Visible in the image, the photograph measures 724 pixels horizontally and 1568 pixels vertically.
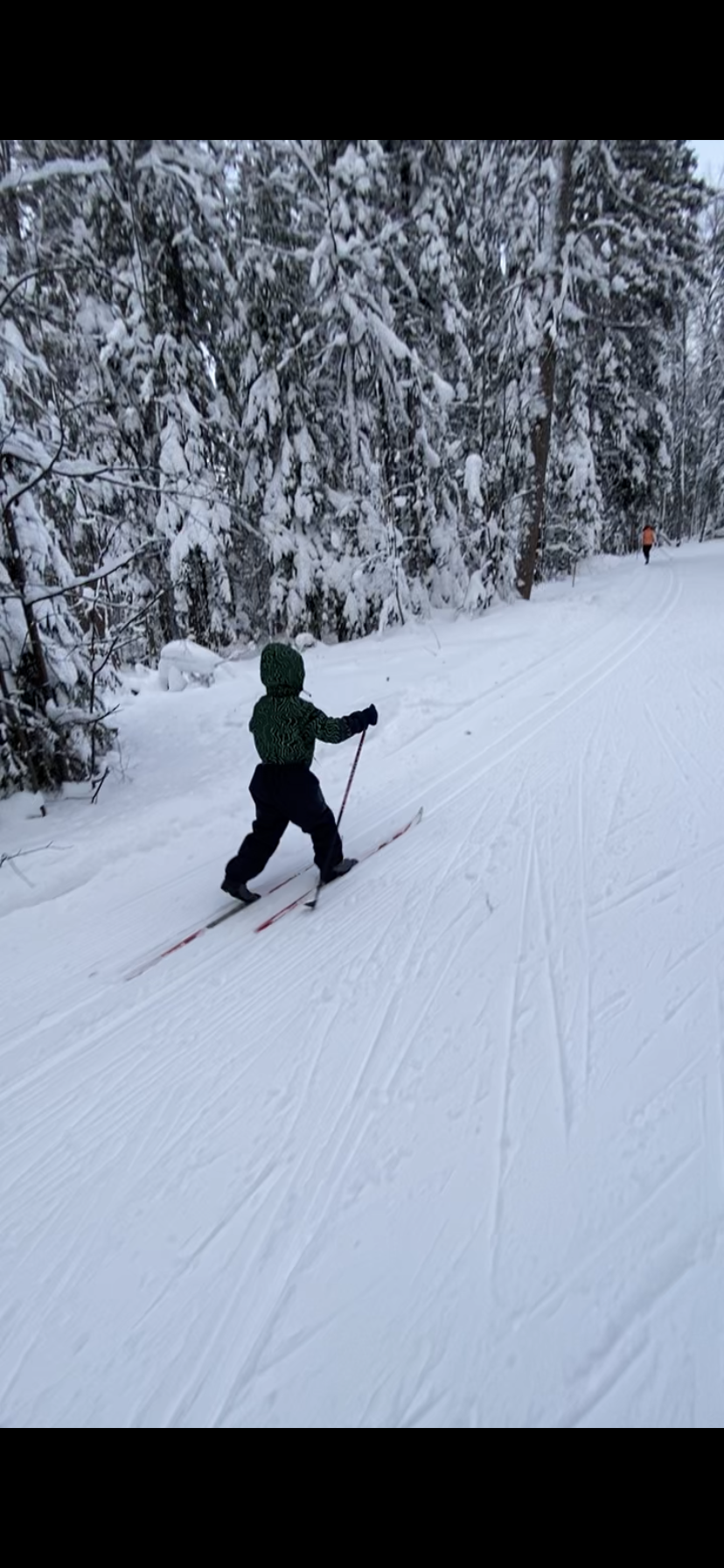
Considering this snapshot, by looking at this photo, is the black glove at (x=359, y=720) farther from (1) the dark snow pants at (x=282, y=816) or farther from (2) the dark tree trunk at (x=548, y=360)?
(2) the dark tree trunk at (x=548, y=360)

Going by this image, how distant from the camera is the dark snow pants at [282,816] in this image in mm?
4055

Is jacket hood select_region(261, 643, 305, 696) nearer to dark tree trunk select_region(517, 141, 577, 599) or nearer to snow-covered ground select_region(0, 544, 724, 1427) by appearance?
snow-covered ground select_region(0, 544, 724, 1427)

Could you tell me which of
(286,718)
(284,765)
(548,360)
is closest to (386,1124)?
(284,765)

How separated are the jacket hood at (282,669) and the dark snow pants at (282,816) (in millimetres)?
481

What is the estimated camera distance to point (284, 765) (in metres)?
4.04

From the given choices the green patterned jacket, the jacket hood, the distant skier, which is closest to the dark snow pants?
the distant skier

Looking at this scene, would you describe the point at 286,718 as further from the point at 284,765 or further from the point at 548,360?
the point at 548,360

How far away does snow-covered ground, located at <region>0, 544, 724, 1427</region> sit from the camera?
1671 millimetres

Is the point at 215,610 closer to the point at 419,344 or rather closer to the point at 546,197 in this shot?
the point at 419,344

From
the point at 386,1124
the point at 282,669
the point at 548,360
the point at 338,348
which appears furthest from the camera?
the point at 548,360

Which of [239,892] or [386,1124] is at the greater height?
[239,892]

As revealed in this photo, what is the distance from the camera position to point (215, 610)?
15.3 meters

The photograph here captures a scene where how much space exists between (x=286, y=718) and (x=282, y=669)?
0.30 m
